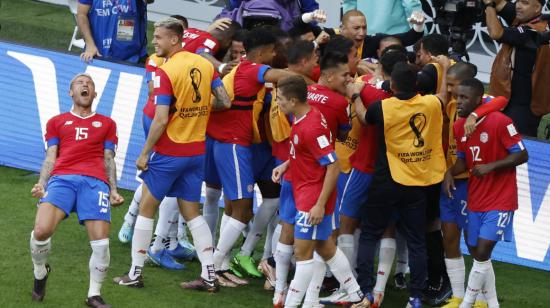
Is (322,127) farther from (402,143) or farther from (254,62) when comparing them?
(254,62)

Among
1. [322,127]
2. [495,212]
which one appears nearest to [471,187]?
[495,212]

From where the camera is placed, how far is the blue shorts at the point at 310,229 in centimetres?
852

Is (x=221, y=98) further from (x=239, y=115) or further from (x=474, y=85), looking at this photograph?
(x=474, y=85)

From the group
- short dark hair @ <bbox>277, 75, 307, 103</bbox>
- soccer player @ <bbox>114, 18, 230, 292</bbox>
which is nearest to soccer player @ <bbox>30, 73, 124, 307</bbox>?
soccer player @ <bbox>114, 18, 230, 292</bbox>

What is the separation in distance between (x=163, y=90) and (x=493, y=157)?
102 inches

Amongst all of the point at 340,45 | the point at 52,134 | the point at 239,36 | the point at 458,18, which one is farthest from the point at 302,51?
the point at 458,18

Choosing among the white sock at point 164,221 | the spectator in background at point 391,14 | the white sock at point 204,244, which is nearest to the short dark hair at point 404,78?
the white sock at point 204,244

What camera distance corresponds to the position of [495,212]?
29.1ft

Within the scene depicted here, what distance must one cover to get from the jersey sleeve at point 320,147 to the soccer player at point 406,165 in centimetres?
68

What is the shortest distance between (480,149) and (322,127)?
1333mm

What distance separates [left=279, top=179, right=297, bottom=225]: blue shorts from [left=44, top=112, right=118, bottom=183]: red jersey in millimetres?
1351

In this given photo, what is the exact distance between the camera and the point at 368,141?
9.37 m

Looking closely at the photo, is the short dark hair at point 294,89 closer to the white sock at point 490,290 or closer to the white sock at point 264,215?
the white sock at point 264,215

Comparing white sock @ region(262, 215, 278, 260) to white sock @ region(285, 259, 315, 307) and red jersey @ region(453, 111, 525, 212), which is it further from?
red jersey @ region(453, 111, 525, 212)
